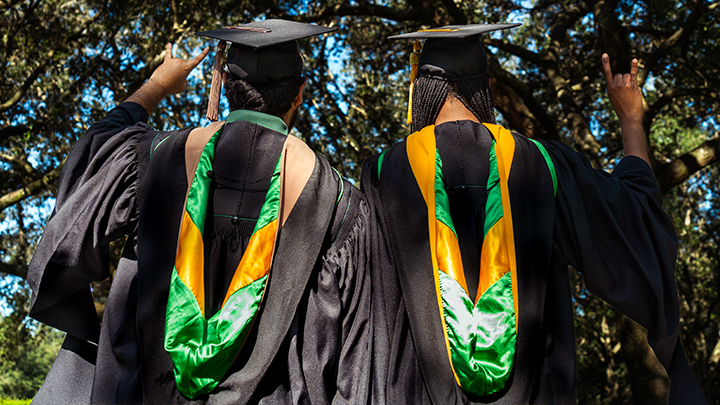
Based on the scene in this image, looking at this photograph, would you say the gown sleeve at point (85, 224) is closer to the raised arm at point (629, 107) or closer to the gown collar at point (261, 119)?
the gown collar at point (261, 119)

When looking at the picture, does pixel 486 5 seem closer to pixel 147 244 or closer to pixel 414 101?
pixel 414 101

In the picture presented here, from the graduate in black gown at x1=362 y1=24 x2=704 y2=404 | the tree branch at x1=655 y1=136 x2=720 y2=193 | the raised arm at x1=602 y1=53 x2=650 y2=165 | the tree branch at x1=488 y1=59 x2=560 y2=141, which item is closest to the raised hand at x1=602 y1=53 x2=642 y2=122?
the raised arm at x1=602 y1=53 x2=650 y2=165

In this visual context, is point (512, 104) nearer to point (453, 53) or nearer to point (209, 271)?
point (453, 53)

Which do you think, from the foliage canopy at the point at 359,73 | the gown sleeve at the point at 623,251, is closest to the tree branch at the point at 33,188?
the foliage canopy at the point at 359,73

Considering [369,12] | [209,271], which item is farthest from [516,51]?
[209,271]

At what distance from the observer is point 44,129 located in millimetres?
9117

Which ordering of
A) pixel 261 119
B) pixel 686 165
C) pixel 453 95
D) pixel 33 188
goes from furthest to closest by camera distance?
pixel 33 188, pixel 686 165, pixel 453 95, pixel 261 119

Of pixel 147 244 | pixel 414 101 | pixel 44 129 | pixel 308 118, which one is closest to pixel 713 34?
pixel 308 118

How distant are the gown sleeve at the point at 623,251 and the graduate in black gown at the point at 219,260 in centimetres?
77

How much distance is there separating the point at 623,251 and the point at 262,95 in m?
1.50

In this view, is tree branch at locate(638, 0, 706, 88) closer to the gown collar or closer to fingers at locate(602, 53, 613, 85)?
fingers at locate(602, 53, 613, 85)

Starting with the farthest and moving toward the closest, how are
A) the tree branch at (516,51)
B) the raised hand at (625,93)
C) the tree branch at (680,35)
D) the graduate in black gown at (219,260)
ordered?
the tree branch at (516,51) → the tree branch at (680,35) → the raised hand at (625,93) → the graduate in black gown at (219,260)

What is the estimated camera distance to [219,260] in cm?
232

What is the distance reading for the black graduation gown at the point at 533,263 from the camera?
7.25ft
